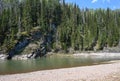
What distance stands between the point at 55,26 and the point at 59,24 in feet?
8.61

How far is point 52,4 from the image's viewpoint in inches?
5733

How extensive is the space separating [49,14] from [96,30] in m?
25.2

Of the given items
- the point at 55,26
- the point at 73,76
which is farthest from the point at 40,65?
the point at 55,26

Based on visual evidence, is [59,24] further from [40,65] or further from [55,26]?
[40,65]

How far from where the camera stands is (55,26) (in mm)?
136500

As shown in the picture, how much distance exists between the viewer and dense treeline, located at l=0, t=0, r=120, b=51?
118312 mm

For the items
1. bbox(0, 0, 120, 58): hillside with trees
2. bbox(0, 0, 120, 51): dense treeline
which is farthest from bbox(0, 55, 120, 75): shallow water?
bbox(0, 0, 120, 51): dense treeline

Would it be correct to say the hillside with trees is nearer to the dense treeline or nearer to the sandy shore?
the dense treeline

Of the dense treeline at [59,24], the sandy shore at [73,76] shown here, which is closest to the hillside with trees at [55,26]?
the dense treeline at [59,24]

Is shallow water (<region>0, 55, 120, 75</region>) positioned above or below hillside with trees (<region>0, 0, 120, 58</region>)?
below

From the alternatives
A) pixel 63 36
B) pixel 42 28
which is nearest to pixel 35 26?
pixel 42 28

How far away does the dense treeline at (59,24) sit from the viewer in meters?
118

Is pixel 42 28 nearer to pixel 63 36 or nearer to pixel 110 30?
pixel 63 36

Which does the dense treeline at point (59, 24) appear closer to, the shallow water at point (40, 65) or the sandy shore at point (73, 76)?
the shallow water at point (40, 65)
